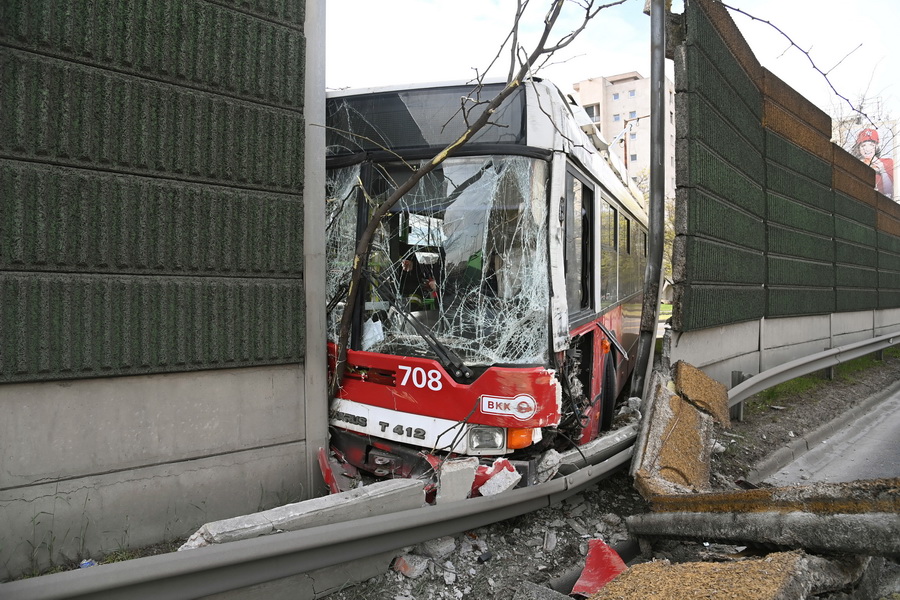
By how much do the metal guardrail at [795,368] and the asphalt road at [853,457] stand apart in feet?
2.71

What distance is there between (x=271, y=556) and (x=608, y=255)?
4104mm

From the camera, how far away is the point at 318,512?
321 centimetres

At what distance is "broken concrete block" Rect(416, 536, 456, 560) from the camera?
359cm

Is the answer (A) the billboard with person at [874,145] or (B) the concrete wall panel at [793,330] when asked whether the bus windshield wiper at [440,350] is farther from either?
(A) the billboard with person at [874,145]

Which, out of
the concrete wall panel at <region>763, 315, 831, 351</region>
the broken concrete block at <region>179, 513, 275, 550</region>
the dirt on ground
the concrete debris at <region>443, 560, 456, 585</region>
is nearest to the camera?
the broken concrete block at <region>179, 513, 275, 550</region>

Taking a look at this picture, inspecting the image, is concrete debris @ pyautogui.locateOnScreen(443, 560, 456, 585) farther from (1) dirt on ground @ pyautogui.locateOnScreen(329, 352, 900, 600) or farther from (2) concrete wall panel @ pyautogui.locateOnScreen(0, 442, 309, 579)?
(2) concrete wall panel @ pyautogui.locateOnScreen(0, 442, 309, 579)

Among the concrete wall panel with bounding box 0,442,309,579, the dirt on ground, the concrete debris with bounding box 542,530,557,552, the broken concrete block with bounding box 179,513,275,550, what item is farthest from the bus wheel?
the broken concrete block with bounding box 179,513,275,550

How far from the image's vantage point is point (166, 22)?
11.7 feet

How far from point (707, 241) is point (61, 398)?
586 centimetres

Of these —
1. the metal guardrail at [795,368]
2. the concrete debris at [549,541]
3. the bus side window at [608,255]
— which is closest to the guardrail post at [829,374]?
the metal guardrail at [795,368]

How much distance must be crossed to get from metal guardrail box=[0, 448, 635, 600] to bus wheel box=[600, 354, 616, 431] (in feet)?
5.98

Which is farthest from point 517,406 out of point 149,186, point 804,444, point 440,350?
point 804,444

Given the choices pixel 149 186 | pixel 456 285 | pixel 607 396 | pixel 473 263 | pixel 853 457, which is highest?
pixel 149 186

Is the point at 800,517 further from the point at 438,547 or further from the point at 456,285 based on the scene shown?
the point at 456,285
